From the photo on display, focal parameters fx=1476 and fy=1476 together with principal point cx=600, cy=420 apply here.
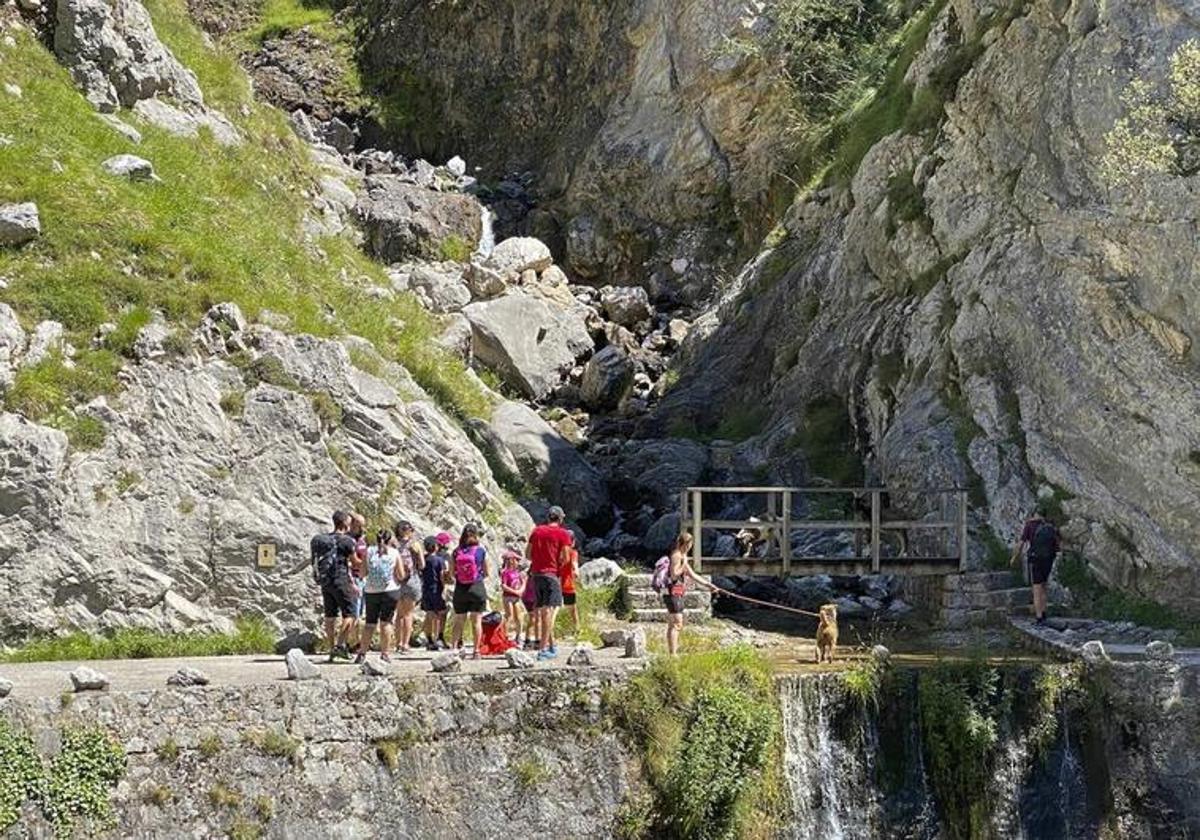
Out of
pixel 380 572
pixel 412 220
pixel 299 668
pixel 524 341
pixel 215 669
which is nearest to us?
pixel 299 668

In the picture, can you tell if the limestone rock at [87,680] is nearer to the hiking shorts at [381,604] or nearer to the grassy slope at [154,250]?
the hiking shorts at [381,604]

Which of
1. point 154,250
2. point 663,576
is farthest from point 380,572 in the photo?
point 154,250

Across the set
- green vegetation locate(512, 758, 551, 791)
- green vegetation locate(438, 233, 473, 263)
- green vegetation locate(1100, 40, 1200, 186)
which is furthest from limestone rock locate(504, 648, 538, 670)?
green vegetation locate(438, 233, 473, 263)

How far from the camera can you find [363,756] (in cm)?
1534

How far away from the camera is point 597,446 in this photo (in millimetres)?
34406

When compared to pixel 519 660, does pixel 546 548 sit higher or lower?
higher

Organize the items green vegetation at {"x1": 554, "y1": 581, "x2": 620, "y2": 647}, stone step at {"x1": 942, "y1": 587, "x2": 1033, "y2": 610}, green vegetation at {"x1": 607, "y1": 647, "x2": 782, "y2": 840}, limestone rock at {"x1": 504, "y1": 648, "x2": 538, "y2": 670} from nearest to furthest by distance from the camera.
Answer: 1. green vegetation at {"x1": 607, "y1": 647, "x2": 782, "y2": 840}
2. limestone rock at {"x1": 504, "y1": 648, "x2": 538, "y2": 670}
3. green vegetation at {"x1": 554, "y1": 581, "x2": 620, "y2": 647}
4. stone step at {"x1": 942, "y1": 587, "x2": 1033, "y2": 610}

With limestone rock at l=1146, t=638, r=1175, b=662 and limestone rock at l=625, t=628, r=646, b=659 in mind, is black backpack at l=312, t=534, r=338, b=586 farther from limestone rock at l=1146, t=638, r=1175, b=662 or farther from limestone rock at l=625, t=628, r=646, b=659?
limestone rock at l=1146, t=638, r=1175, b=662

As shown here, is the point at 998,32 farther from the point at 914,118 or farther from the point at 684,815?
the point at 684,815

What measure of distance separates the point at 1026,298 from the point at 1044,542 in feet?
17.4

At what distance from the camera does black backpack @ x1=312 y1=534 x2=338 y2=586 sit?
17109 mm

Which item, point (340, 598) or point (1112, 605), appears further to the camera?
point (1112, 605)

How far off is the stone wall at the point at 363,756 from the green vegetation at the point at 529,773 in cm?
1

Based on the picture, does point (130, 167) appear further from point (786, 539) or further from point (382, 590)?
point (786, 539)
